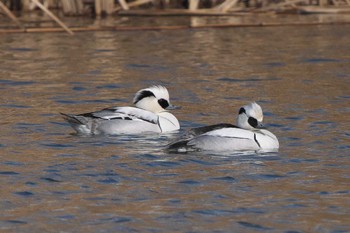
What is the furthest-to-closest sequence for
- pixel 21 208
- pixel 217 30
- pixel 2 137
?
pixel 217 30, pixel 2 137, pixel 21 208

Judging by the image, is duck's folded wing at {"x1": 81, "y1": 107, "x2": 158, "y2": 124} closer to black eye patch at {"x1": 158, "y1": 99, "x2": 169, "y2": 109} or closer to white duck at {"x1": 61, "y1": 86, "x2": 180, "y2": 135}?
white duck at {"x1": 61, "y1": 86, "x2": 180, "y2": 135}

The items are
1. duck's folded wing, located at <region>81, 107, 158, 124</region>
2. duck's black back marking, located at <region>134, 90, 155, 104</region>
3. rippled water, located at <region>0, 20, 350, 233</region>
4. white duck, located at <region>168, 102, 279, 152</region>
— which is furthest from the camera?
duck's black back marking, located at <region>134, 90, 155, 104</region>

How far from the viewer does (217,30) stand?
67.2 ft

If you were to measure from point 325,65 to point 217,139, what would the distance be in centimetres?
669

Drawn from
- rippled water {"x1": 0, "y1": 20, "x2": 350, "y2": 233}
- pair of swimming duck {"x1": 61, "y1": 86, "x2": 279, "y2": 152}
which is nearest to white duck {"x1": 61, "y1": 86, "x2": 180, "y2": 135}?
pair of swimming duck {"x1": 61, "y1": 86, "x2": 279, "y2": 152}

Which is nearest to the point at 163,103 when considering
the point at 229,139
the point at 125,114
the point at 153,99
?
the point at 153,99

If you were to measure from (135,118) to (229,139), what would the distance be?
1.70 metres

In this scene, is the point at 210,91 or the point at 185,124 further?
the point at 210,91

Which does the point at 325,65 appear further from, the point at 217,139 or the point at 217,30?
the point at 217,139

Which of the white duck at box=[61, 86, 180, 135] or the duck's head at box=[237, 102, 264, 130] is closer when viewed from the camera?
the duck's head at box=[237, 102, 264, 130]

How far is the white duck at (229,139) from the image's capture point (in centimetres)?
1032

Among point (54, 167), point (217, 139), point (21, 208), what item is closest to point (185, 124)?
point (217, 139)

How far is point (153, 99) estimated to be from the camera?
12.2 m

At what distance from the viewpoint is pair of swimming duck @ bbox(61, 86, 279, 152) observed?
33.9 ft
